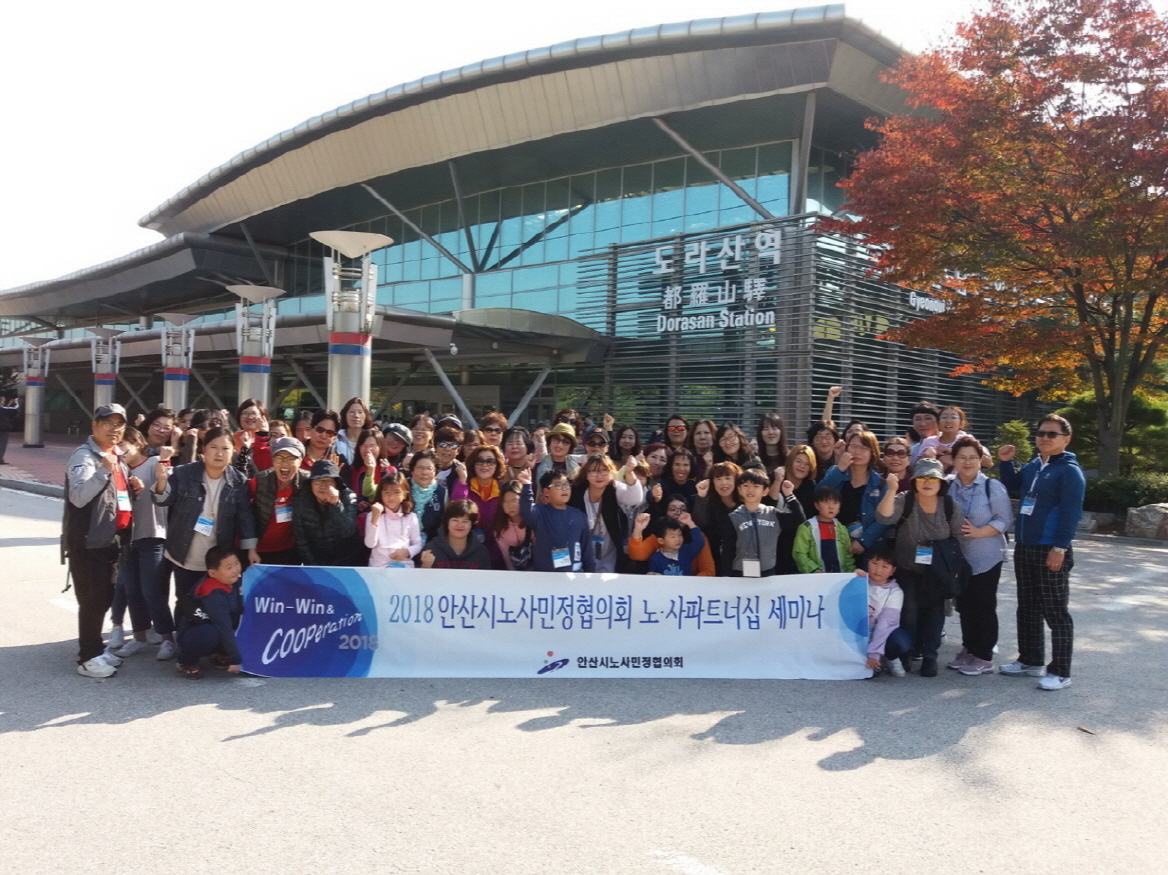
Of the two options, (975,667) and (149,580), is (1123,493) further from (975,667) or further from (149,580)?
(149,580)

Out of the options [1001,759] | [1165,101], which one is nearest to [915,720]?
[1001,759]

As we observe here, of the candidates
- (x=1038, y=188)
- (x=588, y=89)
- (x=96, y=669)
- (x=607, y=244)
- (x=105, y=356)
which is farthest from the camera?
(x=105, y=356)

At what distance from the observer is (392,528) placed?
6.22 metres

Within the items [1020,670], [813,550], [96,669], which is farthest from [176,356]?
[1020,670]

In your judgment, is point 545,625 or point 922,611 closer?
point 545,625

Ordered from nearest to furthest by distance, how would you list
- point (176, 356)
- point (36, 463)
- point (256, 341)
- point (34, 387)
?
point (256, 341)
point (36, 463)
point (176, 356)
point (34, 387)

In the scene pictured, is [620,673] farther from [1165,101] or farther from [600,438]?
[1165,101]

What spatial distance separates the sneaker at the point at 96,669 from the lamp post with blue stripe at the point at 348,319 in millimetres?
9830

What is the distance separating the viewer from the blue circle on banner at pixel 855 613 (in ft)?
19.8

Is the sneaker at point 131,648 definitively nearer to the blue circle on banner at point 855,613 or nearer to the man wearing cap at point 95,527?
the man wearing cap at point 95,527

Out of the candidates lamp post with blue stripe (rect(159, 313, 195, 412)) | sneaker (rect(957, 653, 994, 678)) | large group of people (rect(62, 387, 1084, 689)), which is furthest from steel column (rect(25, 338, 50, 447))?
sneaker (rect(957, 653, 994, 678))

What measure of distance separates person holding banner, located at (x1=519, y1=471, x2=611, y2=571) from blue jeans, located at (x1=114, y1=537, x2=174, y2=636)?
8.68ft

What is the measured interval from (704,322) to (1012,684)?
52.7 feet

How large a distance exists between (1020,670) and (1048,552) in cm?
88
